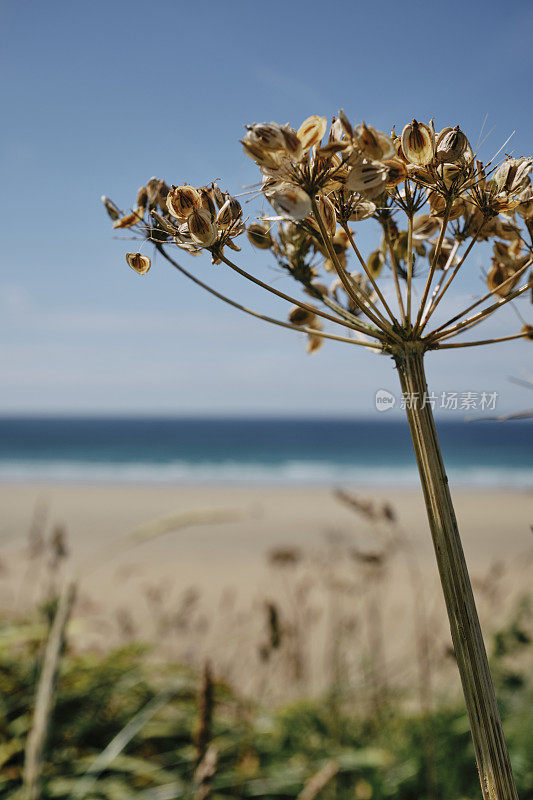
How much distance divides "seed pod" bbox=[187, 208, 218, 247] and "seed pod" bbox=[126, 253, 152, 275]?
0.08m

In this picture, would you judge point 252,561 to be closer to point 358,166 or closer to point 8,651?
point 8,651

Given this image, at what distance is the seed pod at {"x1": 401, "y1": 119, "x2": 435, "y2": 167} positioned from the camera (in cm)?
53

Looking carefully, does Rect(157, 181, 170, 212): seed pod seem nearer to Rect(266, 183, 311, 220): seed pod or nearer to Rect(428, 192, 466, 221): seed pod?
Rect(266, 183, 311, 220): seed pod

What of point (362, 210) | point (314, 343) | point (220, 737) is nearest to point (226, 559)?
point (220, 737)

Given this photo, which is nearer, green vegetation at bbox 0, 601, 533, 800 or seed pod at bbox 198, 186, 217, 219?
seed pod at bbox 198, 186, 217, 219

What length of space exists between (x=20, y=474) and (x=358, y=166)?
2593 centimetres

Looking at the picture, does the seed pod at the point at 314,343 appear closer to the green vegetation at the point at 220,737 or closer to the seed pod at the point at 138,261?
the seed pod at the point at 138,261

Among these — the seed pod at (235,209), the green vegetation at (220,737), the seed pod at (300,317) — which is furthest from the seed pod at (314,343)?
the green vegetation at (220,737)

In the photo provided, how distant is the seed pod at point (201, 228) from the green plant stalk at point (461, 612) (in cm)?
22

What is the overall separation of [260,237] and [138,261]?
0.52 ft

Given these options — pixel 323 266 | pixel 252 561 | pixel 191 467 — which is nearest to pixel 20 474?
pixel 191 467

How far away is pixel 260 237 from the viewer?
0.68 metres

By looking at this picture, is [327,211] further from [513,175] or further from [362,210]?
[513,175]

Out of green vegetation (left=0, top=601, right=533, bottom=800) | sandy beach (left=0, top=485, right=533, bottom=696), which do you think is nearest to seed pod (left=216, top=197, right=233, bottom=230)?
sandy beach (left=0, top=485, right=533, bottom=696)
